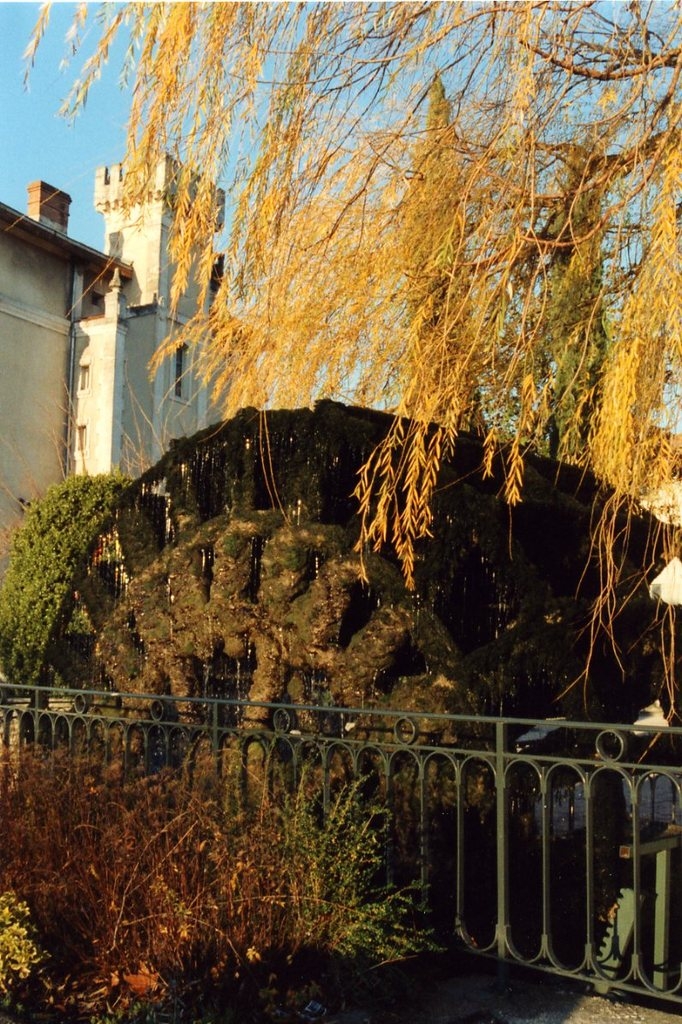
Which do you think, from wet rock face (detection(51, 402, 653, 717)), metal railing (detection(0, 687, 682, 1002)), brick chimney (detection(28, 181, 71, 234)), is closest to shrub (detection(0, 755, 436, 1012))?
metal railing (detection(0, 687, 682, 1002))

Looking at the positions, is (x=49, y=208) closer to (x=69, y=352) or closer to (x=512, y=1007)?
(x=69, y=352)

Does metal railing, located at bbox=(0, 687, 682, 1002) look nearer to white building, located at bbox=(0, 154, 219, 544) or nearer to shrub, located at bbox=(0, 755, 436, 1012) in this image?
shrub, located at bbox=(0, 755, 436, 1012)

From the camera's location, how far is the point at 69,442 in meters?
22.0

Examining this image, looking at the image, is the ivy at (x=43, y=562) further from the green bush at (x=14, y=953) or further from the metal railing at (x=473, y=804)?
the green bush at (x=14, y=953)

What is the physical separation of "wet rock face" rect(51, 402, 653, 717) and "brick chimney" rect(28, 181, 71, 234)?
14745mm

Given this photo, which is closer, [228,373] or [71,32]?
[71,32]

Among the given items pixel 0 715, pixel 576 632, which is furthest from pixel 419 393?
pixel 0 715

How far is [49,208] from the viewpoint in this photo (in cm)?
2170

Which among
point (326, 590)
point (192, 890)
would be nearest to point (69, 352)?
point (326, 590)

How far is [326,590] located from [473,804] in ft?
5.05

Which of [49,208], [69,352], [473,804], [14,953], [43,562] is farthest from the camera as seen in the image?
[69,352]

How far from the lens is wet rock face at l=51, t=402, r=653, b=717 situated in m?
5.90

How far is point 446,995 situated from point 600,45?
12.3 ft

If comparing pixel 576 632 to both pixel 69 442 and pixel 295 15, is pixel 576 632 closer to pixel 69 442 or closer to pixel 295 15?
pixel 295 15
